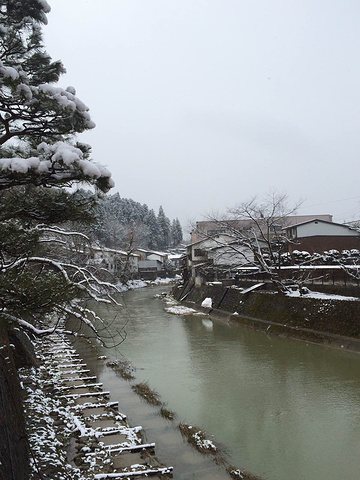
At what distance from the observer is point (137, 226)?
57.0 metres

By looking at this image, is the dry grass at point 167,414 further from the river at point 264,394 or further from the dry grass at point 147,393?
the dry grass at point 147,393

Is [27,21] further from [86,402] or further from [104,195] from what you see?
[86,402]

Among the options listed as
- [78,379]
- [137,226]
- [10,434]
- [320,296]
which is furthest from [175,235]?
[10,434]

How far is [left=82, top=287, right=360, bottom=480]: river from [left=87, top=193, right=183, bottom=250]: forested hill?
37209mm

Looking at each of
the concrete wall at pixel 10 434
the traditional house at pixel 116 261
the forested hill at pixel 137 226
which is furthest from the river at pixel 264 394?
the forested hill at pixel 137 226

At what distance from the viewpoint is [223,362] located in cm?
1114

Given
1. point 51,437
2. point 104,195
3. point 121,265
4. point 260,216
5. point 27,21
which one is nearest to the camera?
point 104,195

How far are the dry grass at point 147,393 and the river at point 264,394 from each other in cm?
19

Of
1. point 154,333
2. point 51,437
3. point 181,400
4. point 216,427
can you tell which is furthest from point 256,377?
point 154,333

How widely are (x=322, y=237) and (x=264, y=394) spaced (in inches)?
600

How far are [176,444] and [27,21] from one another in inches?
238

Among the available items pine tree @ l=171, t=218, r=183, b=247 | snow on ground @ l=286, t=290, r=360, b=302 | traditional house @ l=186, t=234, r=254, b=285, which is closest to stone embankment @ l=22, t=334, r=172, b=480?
snow on ground @ l=286, t=290, r=360, b=302

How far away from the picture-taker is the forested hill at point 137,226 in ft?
169

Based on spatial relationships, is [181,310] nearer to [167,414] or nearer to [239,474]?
[167,414]
